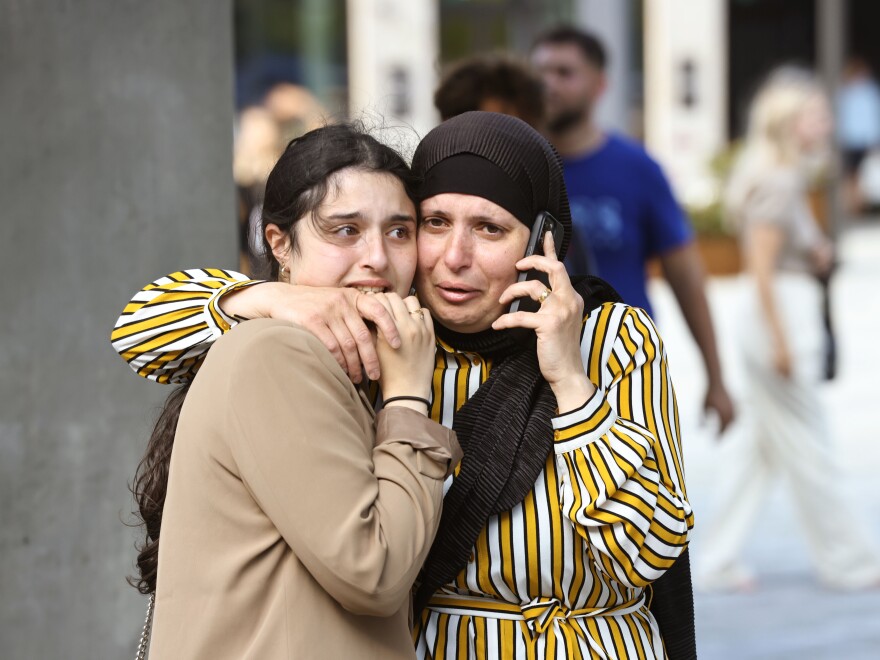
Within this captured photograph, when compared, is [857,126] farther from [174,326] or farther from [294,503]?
[294,503]

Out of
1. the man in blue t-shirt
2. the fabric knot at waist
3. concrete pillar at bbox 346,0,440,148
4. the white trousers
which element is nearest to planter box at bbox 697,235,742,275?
concrete pillar at bbox 346,0,440,148

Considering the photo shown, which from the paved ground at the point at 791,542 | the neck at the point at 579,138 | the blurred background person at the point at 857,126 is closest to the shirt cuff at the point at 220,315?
the neck at the point at 579,138

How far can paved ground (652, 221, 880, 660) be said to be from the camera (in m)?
5.66

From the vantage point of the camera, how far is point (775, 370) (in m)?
6.46

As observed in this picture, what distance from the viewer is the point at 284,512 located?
74.3 inches

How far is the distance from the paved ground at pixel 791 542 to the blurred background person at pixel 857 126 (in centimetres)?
1026

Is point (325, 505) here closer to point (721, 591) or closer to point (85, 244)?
point (85, 244)

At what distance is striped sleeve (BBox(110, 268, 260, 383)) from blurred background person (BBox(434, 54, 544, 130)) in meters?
2.14

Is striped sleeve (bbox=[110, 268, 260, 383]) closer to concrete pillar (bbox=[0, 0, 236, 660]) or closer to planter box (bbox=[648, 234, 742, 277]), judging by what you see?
concrete pillar (bbox=[0, 0, 236, 660])

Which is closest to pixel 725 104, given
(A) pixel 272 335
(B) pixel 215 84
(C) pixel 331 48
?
(C) pixel 331 48

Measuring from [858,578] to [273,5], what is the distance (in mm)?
14923

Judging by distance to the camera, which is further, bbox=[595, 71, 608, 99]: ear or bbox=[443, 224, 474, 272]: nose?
bbox=[595, 71, 608, 99]: ear

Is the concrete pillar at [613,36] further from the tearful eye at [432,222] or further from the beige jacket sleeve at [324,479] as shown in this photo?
the beige jacket sleeve at [324,479]

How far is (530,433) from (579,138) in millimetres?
3408
